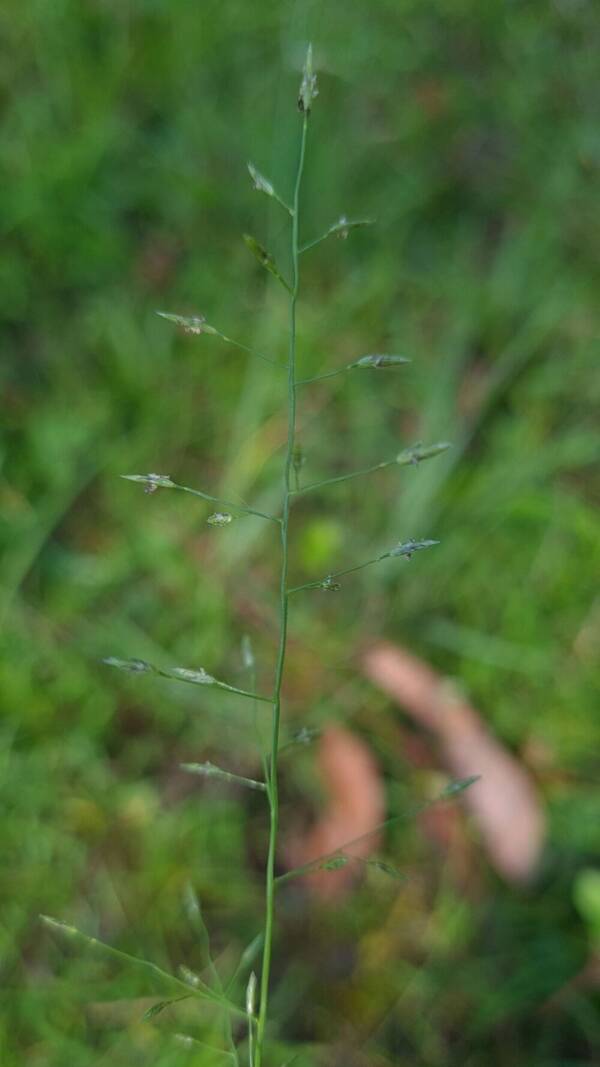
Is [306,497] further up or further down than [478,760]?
further up

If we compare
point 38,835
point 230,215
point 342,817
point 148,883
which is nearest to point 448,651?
point 342,817

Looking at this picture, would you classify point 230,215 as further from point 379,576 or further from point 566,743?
point 566,743

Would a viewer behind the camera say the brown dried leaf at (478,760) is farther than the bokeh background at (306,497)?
Yes

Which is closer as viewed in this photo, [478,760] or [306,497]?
[478,760]

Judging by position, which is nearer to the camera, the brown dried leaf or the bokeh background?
the bokeh background

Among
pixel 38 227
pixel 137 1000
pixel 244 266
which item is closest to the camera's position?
pixel 137 1000

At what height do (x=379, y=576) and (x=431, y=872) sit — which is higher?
(x=379, y=576)

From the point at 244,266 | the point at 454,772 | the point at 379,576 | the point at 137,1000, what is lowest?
the point at 137,1000

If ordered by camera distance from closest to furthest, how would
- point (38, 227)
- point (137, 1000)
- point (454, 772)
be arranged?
point (137, 1000), point (454, 772), point (38, 227)
